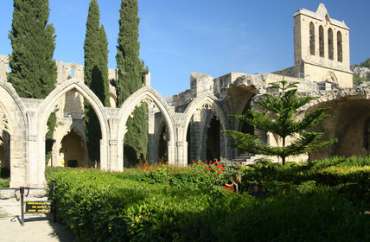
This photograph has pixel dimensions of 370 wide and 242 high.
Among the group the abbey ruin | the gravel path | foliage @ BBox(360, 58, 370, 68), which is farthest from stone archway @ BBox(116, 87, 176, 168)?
foliage @ BBox(360, 58, 370, 68)

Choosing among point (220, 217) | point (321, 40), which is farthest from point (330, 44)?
point (220, 217)

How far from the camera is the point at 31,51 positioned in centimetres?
1847

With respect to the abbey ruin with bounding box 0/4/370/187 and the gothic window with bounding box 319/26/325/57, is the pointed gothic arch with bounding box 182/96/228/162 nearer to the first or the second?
the abbey ruin with bounding box 0/4/370/187

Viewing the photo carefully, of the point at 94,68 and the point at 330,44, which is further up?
the point at 330,44

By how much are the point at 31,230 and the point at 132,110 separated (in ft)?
35.0

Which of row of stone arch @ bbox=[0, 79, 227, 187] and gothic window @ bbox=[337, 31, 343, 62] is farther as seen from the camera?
gothic window @ bbox=[337, 31, 343, 62]

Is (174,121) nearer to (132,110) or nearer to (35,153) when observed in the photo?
(132,110)

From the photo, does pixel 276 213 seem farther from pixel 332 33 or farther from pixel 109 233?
pixel 332 33

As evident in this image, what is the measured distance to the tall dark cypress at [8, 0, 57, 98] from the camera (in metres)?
18.2

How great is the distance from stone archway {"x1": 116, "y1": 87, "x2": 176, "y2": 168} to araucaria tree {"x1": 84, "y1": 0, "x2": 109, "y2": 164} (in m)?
2.62

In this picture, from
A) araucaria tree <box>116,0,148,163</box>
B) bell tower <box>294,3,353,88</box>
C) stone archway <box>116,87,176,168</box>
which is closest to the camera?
stone archway <box>116,87,176,168</box>

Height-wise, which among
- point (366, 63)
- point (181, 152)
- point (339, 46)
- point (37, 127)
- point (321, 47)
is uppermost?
point (366, 63)

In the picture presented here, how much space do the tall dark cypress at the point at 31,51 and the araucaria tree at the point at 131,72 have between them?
3.12 m

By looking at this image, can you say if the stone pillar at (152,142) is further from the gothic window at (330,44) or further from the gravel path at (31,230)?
the gothic window at (330,44)
